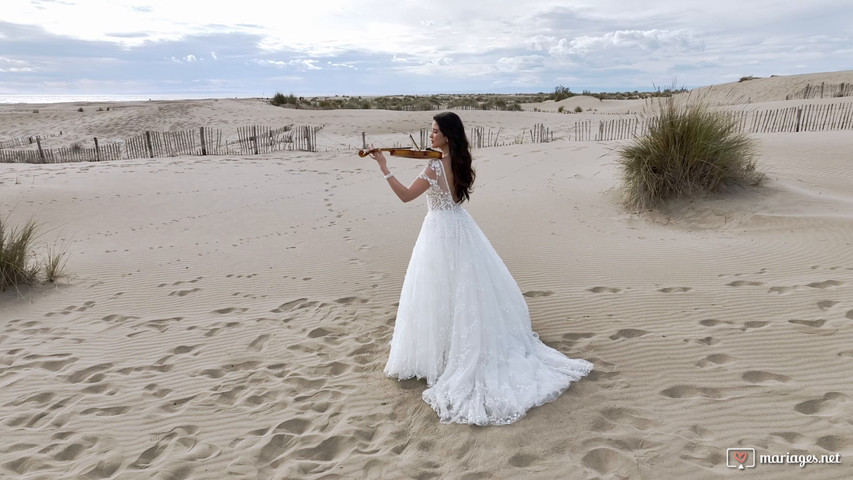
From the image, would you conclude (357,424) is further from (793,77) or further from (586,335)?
(793,77)

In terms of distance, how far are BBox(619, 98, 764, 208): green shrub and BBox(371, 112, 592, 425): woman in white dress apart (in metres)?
5.43

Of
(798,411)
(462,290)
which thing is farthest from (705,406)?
(462,290)

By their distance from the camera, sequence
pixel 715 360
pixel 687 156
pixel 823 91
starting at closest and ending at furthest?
1. pixel 715 360
2. pixel 687 156
3. pixel 823 91

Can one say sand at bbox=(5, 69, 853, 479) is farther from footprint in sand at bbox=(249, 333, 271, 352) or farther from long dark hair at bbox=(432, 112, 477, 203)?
long dark hair at bbox=(432, 112, 477, 203)

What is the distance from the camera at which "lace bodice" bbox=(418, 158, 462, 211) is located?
352 centimetres

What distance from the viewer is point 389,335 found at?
4.74 meters

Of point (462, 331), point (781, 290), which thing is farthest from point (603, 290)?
point (462, 331)

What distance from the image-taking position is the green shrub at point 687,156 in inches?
317

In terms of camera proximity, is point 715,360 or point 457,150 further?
point 715,360

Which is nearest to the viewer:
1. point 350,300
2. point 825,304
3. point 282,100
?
point 825,304

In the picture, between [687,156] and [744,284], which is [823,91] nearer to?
[687,156]

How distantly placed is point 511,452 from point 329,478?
40.6 inches

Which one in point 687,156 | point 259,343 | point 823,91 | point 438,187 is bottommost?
point 259,343

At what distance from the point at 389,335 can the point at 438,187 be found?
68.3 inches
